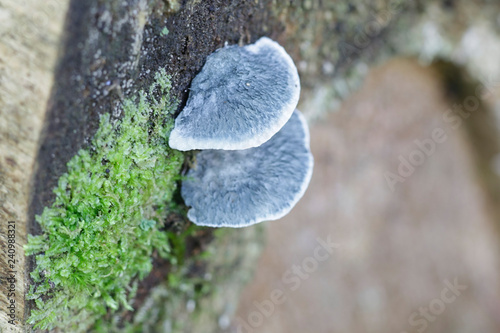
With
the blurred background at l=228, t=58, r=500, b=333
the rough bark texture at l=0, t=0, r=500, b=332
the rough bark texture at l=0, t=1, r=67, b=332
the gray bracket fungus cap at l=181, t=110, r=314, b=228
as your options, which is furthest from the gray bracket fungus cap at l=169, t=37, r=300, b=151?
the blurred background at l=228, t=58, r=500, b=333

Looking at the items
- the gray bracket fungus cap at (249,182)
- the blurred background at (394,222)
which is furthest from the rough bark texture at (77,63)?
the blurred background at (394,222)

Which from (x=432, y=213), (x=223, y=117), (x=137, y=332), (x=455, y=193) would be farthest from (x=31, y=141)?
(x=455, y=193)

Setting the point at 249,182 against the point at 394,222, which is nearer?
the point at 249,182

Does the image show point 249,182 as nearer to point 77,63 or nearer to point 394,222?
point 77,63

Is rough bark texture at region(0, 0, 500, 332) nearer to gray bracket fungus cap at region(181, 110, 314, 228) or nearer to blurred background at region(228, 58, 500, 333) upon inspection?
gray bracket fungus cap at region(181, 110, 314, 228)

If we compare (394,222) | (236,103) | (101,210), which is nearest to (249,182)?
(236,103)

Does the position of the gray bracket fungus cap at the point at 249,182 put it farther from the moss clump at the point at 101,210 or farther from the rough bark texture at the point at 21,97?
the rough bark texture at the point at 21,97

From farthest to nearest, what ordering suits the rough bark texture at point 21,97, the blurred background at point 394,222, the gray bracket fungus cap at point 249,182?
the blurred background at point 394,222, the gray bracket fungus cap at point 249,182, the rough bark texture at point 21,97
